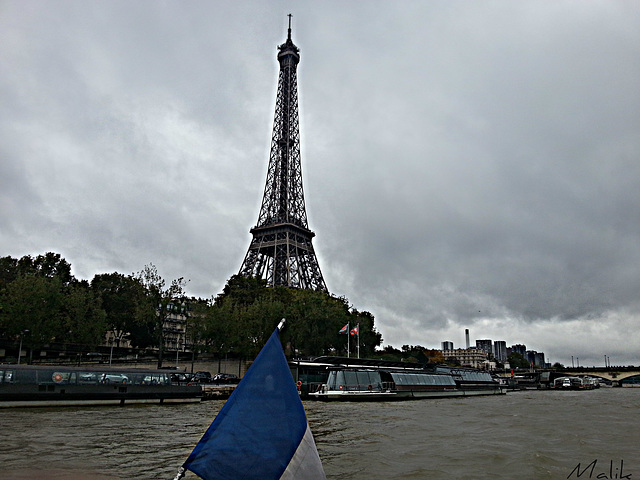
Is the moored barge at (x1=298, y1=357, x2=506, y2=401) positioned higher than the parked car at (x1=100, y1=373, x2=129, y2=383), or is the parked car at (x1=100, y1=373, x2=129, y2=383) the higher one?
the parked car at (x1=100, y1=373, x2=129, y2=383)

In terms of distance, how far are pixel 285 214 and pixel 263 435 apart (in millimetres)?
115914

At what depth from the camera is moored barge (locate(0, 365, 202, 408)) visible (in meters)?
35.1

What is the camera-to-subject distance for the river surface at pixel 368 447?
47.6 feet

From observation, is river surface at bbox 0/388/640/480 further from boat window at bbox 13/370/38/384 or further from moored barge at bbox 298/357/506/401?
moored barge at bbox 298/357/506/401

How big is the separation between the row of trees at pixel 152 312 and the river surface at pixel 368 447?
32.1 m

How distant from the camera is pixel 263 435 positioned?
568 centimetres

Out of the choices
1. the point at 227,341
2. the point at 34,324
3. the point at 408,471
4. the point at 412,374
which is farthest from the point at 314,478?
the point at 227,341

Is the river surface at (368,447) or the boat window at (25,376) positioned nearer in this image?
the river surface at (368,447)

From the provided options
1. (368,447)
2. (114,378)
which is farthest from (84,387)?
(368,447)

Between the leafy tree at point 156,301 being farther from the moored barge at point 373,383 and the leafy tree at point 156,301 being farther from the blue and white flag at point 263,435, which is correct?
the blue and white flag at point 263,435

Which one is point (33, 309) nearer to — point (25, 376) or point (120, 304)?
point (25, 376)

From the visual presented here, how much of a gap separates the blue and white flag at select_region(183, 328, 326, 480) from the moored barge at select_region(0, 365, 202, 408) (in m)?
35.1

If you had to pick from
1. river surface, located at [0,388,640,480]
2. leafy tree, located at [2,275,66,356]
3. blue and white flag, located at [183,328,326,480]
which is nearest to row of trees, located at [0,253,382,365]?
leafy tree, located at [2,275,66,356]

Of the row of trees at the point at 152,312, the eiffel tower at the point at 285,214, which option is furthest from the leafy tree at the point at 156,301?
the eiffel tower at the point at 285,214
